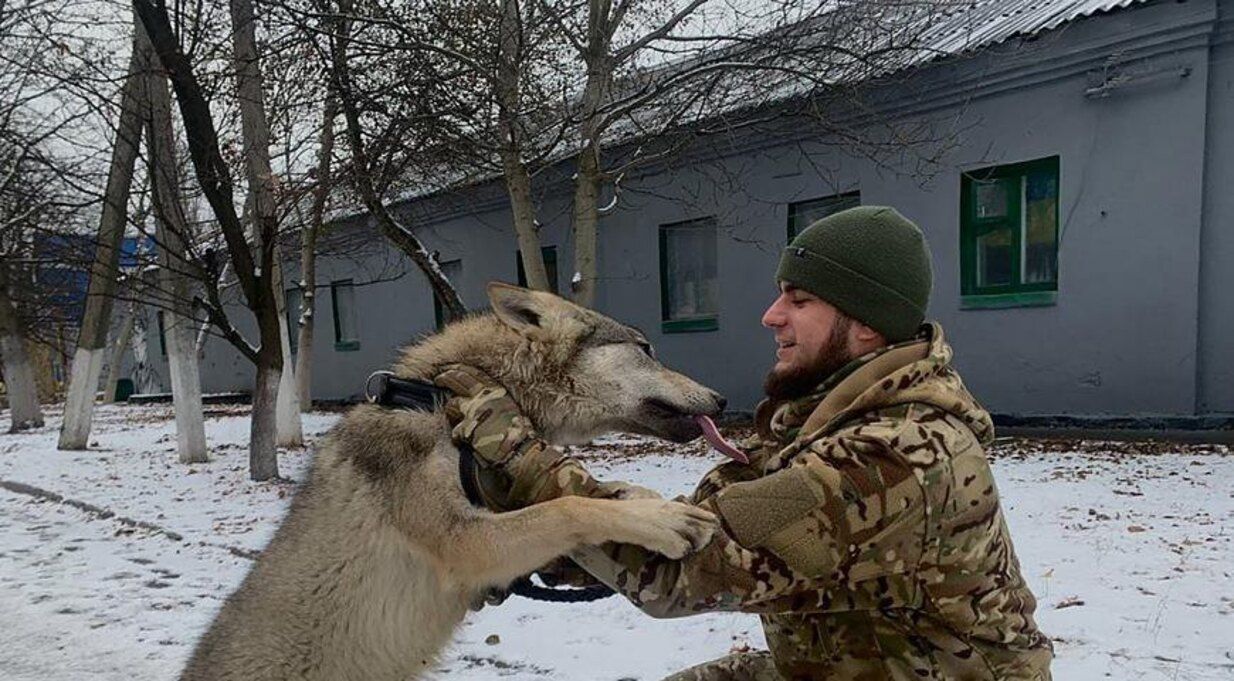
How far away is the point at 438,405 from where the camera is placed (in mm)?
2354

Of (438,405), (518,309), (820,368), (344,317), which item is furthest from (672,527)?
(344,317)

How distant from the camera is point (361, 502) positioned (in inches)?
94.3

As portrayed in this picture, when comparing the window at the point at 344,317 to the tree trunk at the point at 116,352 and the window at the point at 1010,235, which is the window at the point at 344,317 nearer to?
the tree trunk at the point at 116,352

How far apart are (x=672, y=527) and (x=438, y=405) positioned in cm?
92

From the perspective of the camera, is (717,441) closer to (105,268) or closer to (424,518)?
(424,518)

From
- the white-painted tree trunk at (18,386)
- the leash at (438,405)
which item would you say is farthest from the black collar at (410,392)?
the white-painted tree trunk at (18,386)

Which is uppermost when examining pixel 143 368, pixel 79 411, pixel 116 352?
pixel 116 352

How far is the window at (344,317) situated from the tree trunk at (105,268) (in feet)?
21.8

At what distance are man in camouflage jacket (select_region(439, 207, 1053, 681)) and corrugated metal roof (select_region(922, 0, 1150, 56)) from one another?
898 centimetres

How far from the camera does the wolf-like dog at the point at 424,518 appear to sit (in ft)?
7.04

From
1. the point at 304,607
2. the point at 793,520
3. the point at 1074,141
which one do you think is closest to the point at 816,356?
the point at 793,520

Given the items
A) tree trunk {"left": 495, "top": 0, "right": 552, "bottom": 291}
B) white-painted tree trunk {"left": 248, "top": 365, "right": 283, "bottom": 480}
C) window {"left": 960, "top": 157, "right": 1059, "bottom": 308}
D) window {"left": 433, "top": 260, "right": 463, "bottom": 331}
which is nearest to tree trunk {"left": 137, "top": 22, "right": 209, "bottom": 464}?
white-painted tree trunk {"left": 248, "top": 365, "right": 283, "bottom": 480}

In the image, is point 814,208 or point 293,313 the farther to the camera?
point 293,313

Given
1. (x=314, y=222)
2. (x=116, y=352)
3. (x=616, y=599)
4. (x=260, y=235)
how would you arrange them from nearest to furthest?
(x=616, y=599) → (x=260, y=235) → (x=314, y=222) → (x=116, y=352)
